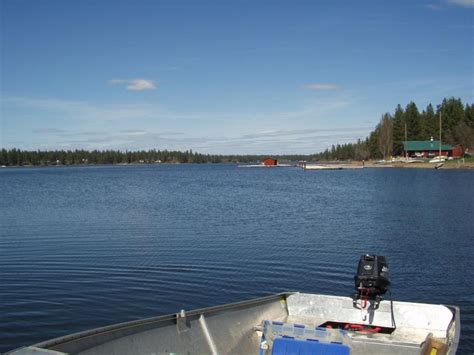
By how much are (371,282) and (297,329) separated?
2446mm

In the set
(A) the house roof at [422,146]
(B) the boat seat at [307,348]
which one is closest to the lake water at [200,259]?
(B) the boat seat at [307,348]

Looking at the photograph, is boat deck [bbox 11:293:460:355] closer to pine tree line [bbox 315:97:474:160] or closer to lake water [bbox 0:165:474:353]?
lake water [bbox 0:165:474:353]

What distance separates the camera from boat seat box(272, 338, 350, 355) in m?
Result: 9.11

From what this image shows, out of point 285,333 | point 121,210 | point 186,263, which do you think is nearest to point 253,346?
point 285,333

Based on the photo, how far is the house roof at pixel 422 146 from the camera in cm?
13929

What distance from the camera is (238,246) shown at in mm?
25125

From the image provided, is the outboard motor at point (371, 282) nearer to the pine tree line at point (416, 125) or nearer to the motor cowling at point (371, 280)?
the motor cowling at point (371, 280)

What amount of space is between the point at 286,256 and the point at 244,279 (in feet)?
14.4

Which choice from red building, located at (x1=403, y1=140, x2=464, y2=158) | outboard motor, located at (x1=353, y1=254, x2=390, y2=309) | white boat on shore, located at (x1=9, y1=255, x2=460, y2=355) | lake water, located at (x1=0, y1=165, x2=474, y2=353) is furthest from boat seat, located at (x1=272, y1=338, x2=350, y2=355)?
red building, located at (x1=403, y1=140, x2=464, y2=158)

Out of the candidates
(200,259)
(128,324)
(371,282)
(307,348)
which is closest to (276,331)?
A: (307,348)

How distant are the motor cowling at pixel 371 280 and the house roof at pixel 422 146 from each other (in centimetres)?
13563

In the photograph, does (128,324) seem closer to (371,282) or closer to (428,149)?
(371,282)

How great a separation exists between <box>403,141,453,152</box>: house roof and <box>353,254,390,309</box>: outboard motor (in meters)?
136

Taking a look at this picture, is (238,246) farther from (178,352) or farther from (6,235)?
(178,352)
